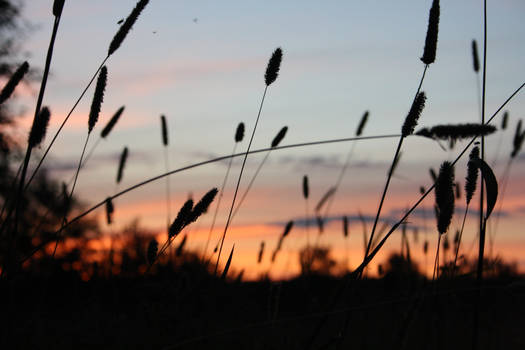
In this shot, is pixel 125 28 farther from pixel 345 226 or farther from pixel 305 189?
pixel 345 226

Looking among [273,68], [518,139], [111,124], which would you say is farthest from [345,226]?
[273,68]

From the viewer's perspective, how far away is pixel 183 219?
63.7 inches

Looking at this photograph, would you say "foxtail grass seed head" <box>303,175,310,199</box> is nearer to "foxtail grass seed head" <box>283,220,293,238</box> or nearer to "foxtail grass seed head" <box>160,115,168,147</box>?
"foxtail grass seed head" <box>283,220,293,238</box>

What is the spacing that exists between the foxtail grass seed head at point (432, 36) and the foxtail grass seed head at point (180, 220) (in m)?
0.80

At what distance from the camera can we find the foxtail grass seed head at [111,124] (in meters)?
2.81

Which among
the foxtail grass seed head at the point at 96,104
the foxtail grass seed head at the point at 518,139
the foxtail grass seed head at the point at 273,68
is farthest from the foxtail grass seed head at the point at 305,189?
the foxtail grass seed head at the point at 96,104

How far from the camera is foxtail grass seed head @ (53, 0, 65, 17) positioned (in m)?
1.54

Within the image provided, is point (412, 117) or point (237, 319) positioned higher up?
point (412, 117)

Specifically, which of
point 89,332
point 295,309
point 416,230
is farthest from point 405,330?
point 295,309

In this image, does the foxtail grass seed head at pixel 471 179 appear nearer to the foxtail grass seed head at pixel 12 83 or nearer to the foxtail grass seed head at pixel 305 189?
the foxtail grass seed head at pixel 12 83

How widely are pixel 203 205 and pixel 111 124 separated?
1.34 metres

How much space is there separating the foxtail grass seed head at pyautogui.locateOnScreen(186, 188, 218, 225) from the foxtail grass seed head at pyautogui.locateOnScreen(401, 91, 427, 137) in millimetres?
578

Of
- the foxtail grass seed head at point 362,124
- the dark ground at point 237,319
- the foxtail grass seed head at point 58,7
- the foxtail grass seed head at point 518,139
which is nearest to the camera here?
the foxtail grass seed head at point 58,7

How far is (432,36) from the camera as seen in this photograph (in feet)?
5.72
